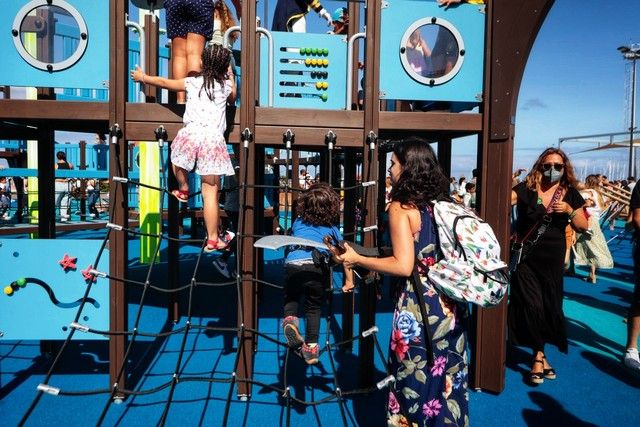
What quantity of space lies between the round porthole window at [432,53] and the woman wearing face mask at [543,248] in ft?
3.28

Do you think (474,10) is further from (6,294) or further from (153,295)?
(153,295)

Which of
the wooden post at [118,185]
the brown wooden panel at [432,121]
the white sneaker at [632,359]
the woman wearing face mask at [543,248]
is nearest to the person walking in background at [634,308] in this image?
the white sneaker at [632,359]

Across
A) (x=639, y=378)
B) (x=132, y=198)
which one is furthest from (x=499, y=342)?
(x=132, y=198)

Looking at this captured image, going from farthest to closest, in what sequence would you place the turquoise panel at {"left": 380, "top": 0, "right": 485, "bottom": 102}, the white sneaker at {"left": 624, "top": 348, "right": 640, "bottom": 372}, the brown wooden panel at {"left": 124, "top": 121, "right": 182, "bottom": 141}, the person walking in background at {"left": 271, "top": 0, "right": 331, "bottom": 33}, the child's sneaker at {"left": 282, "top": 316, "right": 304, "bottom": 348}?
the person walking in background at {"left": 271, "top": 0, "right": 331, "bottom": 33}
the white sneaker at {"left": 624, "top": 348, "right": 640, "bottom": 372}
the turquoise panel at {"left": 380, "top": 0, "right": 485, "bottom": 102}
the brown wooden panel at {"left": 124, "top": 121, "right": 182, "bottom": 141}
the child's sneaker at {"left": 282, "top": 316, "right": 304, "bottom": 348}

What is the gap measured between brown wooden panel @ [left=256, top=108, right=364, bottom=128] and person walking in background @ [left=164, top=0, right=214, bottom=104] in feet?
2.27

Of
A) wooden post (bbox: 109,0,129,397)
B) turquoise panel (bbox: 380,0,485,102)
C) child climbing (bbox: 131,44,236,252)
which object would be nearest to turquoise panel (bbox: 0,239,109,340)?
wooden post (bbox: 109,0,129,397)

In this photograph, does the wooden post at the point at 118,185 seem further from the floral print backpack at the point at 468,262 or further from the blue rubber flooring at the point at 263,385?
the floral print backpack at the point at 468,262

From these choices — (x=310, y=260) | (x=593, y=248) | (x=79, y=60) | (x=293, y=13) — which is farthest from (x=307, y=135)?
(x=593, y=248)

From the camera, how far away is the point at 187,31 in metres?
3.62

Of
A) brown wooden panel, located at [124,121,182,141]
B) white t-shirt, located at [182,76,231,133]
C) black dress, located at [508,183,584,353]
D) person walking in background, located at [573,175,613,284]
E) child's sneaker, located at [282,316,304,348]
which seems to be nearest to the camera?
child's sneaker, located at [282,316,304,348]

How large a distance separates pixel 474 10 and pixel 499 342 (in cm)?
246

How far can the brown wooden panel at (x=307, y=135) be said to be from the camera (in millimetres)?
3379

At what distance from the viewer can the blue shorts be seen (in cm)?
359

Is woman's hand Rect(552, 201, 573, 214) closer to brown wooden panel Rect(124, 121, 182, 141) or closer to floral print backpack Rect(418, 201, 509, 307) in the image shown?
floral print backpack Rect(418, 201, 509, 307)
